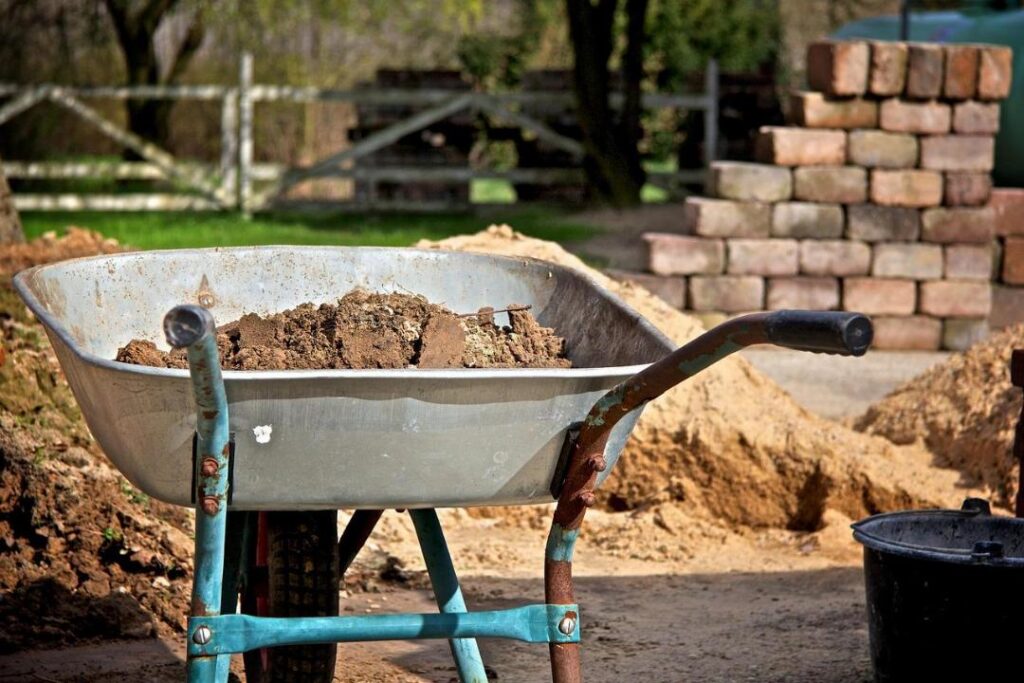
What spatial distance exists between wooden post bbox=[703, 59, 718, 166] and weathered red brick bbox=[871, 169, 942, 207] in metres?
4.37

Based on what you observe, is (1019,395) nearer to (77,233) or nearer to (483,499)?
(483,499)

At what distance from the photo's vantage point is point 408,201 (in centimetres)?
1266

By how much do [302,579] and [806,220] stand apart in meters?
6.32

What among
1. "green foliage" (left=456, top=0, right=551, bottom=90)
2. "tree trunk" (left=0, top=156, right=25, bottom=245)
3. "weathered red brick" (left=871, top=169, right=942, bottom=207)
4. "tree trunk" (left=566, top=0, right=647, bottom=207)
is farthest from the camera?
"green foliage" (left=456, top=0, right=551, bottom=90)

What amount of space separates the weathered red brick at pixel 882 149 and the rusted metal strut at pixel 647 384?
248 inches

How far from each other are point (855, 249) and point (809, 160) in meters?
0.61

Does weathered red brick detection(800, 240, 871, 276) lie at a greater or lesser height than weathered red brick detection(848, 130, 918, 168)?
lesser

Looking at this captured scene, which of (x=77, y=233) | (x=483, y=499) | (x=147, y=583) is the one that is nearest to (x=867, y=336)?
(x=483, y=499)

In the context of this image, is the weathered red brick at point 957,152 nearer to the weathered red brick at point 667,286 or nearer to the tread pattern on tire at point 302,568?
the weathered red brick at point 667,286

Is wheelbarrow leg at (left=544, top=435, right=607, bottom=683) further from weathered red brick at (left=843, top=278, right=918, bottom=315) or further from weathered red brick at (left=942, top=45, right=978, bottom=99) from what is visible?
weathered red brick at (left=942, top=45, right=978, bottom=99)

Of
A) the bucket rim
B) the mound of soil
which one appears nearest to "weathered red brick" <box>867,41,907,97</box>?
the bucket rim

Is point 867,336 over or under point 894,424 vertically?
over

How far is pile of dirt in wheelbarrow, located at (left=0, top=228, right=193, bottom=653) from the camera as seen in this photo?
3699mm

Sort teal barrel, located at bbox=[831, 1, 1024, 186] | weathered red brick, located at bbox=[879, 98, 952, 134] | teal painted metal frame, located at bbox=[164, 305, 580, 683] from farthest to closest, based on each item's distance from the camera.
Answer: teal barrel, located at bbox=[831, 1, 1024, 186] < weathered red brick, located at bbox=[879, 98, 952, 134] < teal painted metal frame, located at bbox=[164, 305, 580, 683]
